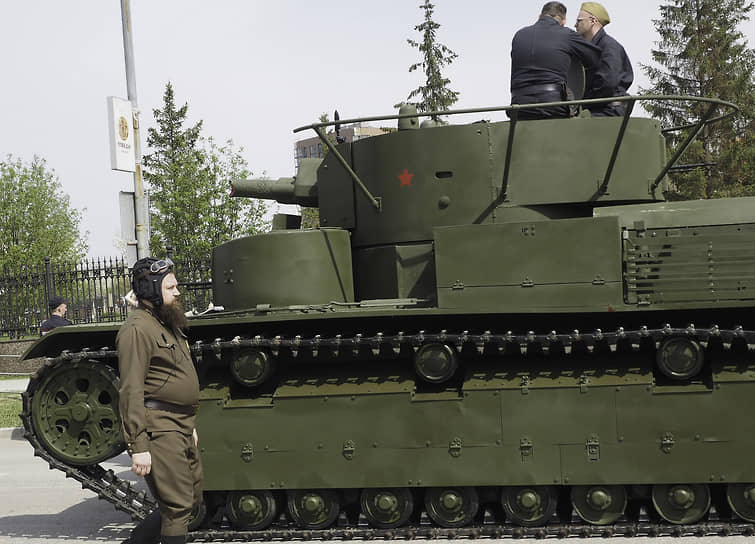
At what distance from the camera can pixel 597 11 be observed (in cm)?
866

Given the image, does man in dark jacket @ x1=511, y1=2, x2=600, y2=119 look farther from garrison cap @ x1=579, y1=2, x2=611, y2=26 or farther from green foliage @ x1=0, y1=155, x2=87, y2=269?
green foliage @ x1=0, y1=155, x2=87, y2=269

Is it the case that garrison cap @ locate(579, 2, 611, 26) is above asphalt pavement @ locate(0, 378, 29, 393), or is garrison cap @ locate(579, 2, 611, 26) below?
above

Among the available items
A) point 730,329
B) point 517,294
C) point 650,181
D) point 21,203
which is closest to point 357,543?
point 517,294

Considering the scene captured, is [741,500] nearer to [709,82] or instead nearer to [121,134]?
[121,134]

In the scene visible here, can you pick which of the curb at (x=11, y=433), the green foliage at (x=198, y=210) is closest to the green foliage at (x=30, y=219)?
the green foliage at (x=198, y=210)

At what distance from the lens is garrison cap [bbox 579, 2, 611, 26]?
8.64 metres

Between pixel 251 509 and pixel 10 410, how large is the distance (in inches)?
442

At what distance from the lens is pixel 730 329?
21.5 ft

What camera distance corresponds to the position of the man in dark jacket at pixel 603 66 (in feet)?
27.5

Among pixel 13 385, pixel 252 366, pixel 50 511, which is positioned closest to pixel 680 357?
pixel 252 366

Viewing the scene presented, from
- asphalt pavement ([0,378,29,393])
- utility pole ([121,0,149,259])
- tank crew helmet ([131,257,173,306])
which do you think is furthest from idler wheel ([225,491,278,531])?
asphalt pavement ([0,378,29,393])

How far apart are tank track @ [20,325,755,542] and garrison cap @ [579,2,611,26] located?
147 inches

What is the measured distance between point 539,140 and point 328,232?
2155mm

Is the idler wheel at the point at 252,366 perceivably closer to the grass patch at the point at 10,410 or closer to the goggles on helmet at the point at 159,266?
the goggles on helmet at the point at 159,266
